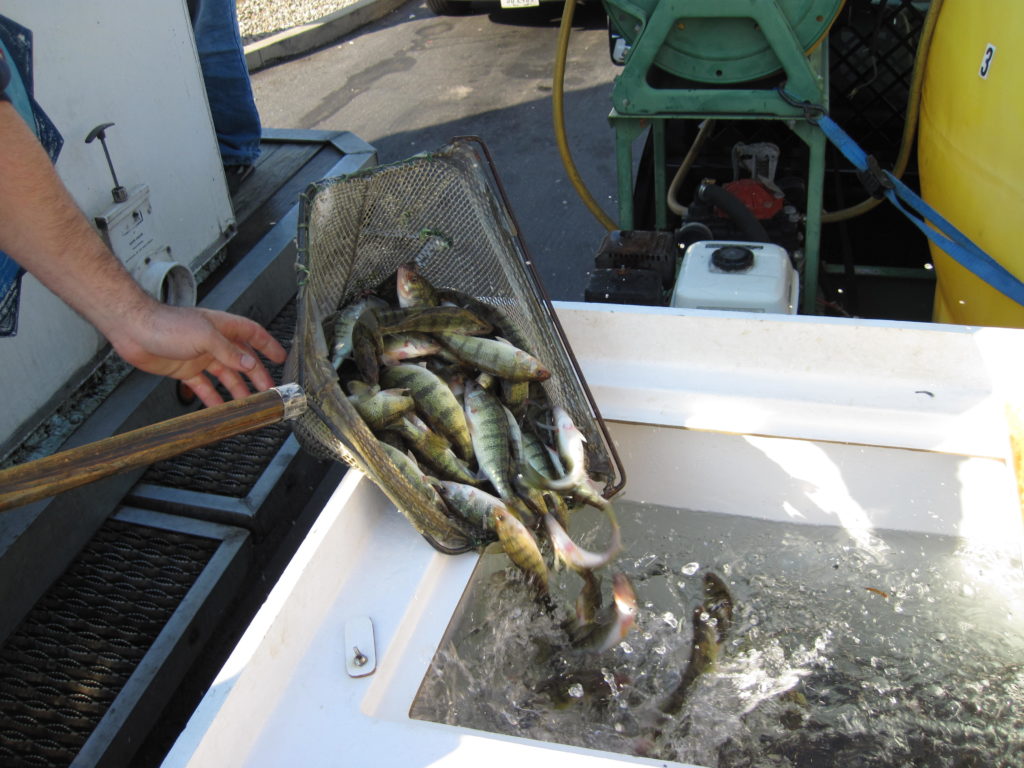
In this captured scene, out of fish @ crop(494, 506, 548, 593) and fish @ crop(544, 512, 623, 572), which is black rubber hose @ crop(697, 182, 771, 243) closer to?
fish @ crop(544, 512, 623, 572)

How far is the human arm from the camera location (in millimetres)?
1982

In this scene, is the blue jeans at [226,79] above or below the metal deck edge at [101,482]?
above

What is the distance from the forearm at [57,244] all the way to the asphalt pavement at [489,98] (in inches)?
107

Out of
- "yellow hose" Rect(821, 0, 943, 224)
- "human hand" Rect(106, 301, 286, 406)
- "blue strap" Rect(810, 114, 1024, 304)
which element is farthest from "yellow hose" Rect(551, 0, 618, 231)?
"human hand" Rect(106, 301, 286, 406)

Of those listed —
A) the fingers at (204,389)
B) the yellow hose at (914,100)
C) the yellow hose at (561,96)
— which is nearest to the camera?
the fingers at (204,389)

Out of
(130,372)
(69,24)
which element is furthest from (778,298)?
(69,24)

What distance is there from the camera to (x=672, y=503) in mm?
2508

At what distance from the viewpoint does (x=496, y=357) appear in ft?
7.20

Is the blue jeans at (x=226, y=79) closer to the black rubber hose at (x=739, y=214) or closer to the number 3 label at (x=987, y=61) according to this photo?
the black rubber hose at (x=739, y=214)

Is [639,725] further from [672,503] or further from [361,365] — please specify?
[361,365]

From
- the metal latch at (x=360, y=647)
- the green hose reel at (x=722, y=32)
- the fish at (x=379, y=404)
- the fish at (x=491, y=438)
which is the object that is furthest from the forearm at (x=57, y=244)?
the green hose reel at (x=722, y=32)

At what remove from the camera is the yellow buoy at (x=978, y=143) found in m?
2.61

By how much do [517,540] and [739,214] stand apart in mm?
1868

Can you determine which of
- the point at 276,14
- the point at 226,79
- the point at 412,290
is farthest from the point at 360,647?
the point at 276,14
